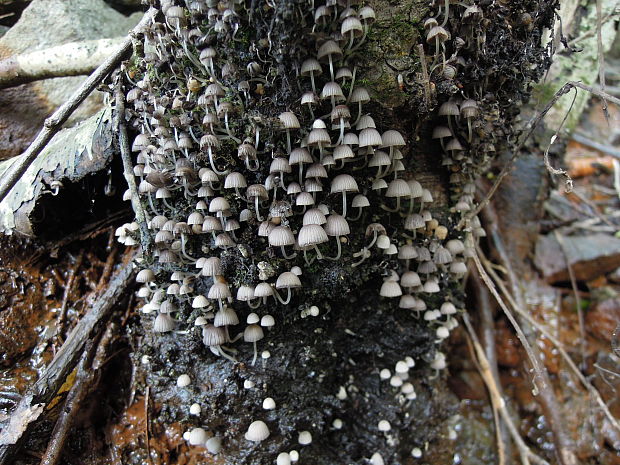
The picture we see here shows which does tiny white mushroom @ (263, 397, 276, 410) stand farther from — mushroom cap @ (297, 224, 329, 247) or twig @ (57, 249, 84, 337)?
twig @ (57, 249, 84, 337)

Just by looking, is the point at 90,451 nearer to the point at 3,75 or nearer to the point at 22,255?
the point at 22,255

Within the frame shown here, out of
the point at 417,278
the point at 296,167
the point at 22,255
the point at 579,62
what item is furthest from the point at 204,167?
the point at 579,62

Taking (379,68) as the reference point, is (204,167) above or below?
below

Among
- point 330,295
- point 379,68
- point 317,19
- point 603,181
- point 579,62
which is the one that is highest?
point 317,19

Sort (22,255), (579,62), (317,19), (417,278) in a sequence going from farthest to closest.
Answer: (579,62), (22,255), (417,278), (317,19)

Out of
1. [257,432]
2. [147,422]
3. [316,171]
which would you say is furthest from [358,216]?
[147,422]

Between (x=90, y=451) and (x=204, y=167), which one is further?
(x=90, y=451)

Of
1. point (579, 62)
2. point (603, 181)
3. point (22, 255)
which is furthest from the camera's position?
point (603, 181)
